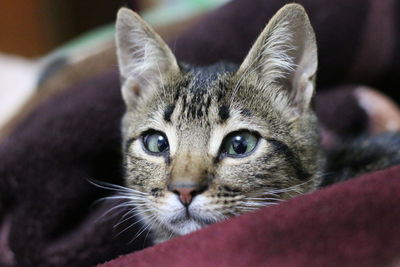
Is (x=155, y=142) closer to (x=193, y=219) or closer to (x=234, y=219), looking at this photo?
(x=193, y=219)

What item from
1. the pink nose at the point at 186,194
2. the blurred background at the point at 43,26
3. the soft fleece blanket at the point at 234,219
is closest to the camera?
the soft fleece blanket at the point at 234,219

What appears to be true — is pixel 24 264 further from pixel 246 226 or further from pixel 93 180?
pixel 246 226

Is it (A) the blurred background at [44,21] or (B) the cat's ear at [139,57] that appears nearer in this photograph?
(B) the cat's ear at [139,57]

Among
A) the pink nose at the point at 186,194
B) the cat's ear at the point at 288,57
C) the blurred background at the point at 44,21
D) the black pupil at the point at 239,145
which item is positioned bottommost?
the blurred background at the point at 44,21

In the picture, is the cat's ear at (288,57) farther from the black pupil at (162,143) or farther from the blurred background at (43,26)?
the blurred background at (43,26)

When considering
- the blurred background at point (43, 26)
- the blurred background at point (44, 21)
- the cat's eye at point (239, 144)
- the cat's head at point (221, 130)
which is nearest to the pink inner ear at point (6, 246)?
the cat's head at point (221, 130)

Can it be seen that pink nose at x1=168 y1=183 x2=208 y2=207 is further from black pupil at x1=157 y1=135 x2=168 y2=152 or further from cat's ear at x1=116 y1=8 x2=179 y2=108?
cat's ear at x1=116 y1=8 x2=179 y2=108

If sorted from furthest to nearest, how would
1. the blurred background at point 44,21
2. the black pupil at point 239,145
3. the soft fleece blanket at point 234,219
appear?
the blurred background at point 44,21 → the black pupil at point 239,145 → the soft fleece blanket at point 234,219

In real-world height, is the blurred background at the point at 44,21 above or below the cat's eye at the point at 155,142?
below
